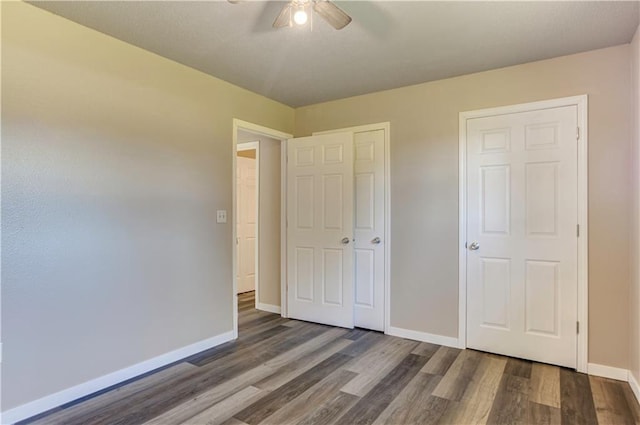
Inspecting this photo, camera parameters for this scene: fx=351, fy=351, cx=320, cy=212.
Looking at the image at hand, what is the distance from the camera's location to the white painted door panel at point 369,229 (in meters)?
3.57

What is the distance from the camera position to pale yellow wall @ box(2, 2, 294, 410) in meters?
2.06

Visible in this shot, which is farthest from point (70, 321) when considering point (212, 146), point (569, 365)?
point (569, 365)

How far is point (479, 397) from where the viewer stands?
2.30m

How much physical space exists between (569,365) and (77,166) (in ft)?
12.6

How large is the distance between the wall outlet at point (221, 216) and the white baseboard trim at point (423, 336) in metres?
1.94

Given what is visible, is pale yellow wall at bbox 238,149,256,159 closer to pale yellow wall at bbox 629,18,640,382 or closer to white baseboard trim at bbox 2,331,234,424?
white baseboard trim at bbox 2,331,234,424

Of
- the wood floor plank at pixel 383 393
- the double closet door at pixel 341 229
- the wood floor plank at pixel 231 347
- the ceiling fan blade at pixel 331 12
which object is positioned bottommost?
the wood floor plank at pixel 231 347

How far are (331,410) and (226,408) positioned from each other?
0.65 m

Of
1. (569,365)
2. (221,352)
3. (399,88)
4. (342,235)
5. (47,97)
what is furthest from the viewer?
(342,235)

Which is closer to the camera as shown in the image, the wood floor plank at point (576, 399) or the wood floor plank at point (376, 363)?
the wood floor plank at point (576, 399)

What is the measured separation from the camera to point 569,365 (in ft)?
8.90

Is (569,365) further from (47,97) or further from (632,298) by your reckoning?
(47,97)

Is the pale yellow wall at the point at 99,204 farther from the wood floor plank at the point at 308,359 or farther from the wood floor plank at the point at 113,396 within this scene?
the wood floor plank at the point at 308,359

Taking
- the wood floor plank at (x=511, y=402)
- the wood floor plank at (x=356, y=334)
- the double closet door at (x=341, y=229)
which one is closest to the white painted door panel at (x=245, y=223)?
the double closet door at (x=341, y=229)
